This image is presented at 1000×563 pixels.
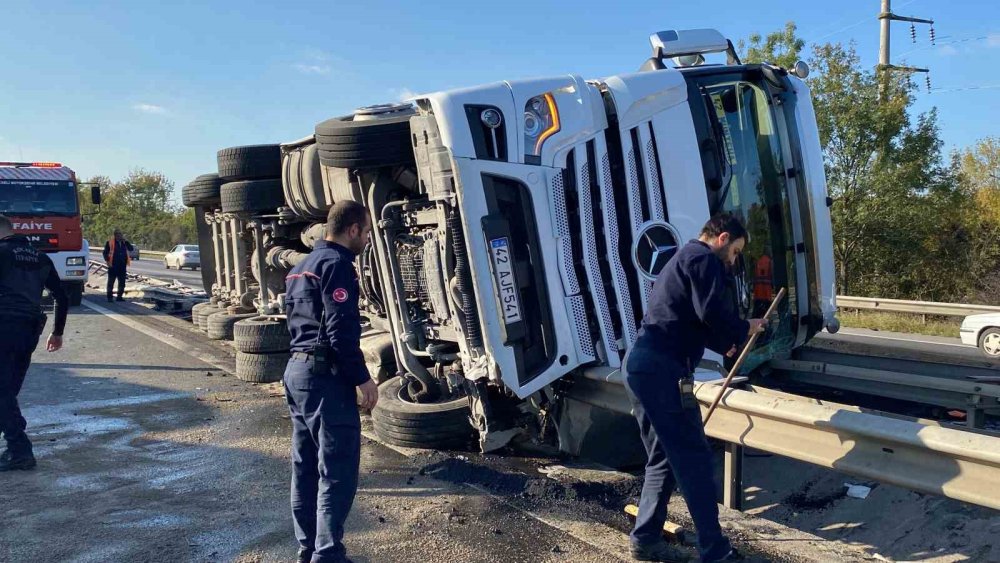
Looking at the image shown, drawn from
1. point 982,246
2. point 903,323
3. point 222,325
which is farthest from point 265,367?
point 982,246

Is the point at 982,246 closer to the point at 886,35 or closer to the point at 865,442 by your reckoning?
the point at 886,35

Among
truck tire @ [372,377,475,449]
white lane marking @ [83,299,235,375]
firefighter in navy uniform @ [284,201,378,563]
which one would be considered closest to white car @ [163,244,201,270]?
white lane marking @ [83,299,235,375]

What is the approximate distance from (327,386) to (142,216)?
68324mm

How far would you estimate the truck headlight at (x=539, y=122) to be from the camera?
4223 millimetres

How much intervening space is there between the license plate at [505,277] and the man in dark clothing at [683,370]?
98 cm

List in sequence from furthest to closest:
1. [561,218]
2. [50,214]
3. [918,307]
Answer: [50,214]
[918,307]
[561,218]

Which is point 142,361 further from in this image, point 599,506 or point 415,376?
point 599,506

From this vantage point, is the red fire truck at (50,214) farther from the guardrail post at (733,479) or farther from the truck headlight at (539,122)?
the guardrail post at (733,479)

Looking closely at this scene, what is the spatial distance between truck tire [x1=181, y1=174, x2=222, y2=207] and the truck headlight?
269 inches

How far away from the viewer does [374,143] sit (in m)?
4.79

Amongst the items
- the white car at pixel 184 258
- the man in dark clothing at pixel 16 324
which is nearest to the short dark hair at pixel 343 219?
the man in dark clothing at pixel 16 324

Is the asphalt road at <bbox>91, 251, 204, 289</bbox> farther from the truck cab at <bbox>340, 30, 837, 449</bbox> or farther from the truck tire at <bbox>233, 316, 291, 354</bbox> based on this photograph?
the truck cab at <bbox>340, 30, 837, 449</bbox>

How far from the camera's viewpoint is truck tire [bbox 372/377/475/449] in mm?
4863

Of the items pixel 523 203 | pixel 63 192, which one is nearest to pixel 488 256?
pixel 523 203
